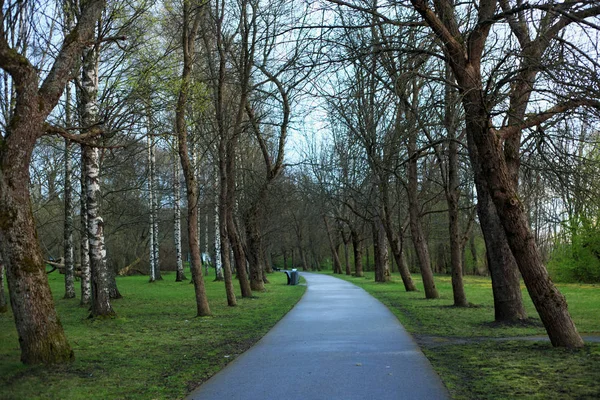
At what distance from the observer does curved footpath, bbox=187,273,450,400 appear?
6207 millimetres

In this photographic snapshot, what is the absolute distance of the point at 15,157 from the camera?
777 cm

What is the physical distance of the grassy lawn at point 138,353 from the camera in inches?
253

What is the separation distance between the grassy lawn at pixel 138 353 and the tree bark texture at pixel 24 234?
38 centimetres

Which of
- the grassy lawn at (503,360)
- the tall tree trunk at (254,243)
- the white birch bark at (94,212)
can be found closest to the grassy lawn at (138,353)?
the white birch bark at (94,212)

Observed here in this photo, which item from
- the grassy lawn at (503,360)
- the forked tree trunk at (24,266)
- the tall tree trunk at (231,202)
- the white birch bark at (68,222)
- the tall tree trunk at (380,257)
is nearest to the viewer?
the grassy lawn at (503,360)

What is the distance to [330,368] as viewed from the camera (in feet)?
25.0

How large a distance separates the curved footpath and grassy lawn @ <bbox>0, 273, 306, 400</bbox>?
1.34 ft

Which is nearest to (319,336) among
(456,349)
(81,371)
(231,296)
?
(456,349)

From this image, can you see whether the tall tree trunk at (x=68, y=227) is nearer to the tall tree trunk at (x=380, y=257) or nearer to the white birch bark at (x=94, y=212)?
the white birch bark at (x=94, y=212)

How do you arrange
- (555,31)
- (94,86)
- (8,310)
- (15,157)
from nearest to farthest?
(15,157), (555,31), (94,86), (8,310)

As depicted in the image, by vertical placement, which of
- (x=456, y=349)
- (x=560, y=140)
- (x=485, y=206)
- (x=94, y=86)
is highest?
(x=94, y=86)

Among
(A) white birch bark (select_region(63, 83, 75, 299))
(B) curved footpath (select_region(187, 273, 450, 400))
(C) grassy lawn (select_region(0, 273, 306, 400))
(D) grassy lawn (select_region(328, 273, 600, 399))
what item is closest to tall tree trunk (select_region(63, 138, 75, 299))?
(A) white birch bark (select_region(63, 83, 75, 299))

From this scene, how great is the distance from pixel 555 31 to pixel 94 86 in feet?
36.0

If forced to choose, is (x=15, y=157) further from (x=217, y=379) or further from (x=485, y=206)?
(x=485, y=206)
